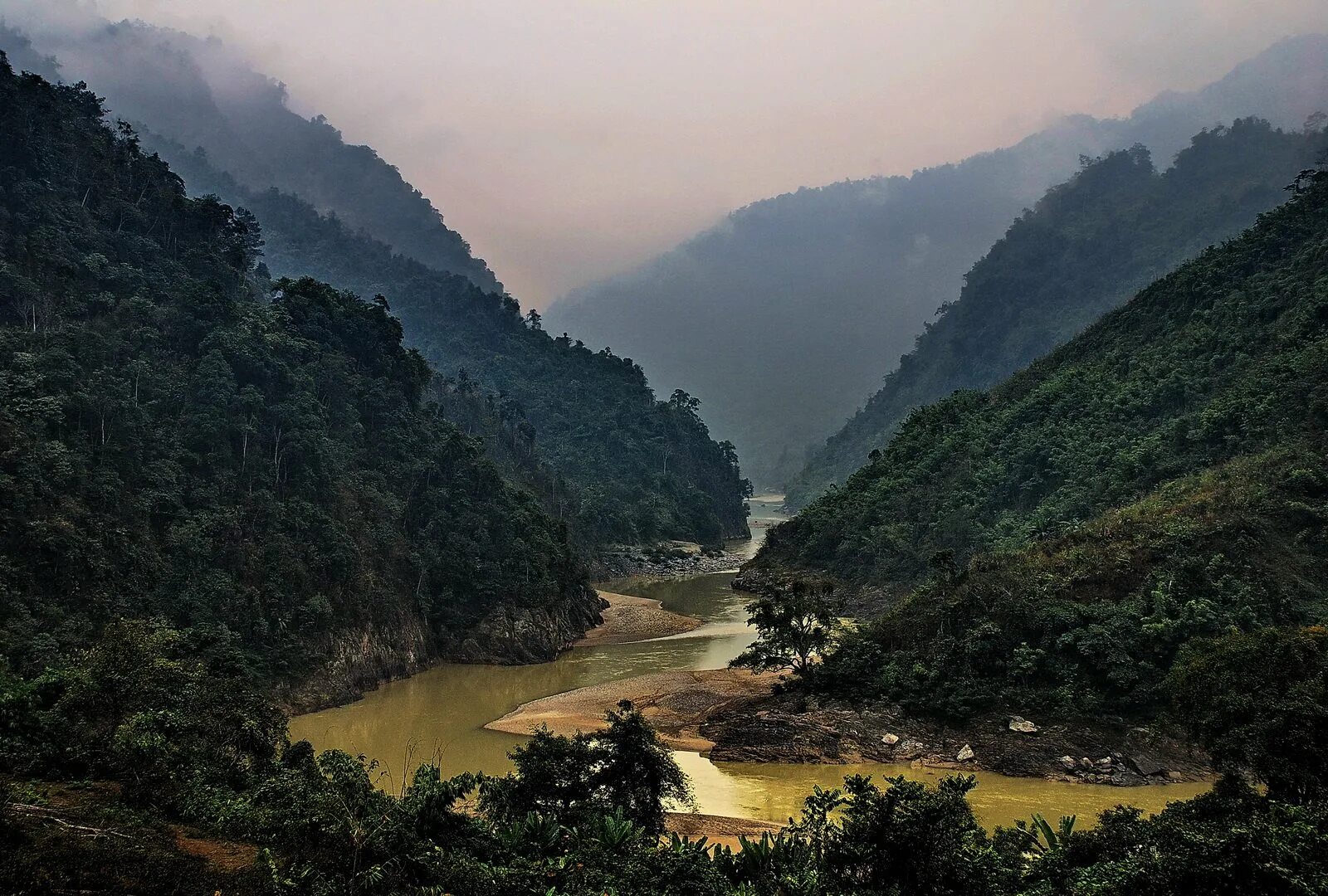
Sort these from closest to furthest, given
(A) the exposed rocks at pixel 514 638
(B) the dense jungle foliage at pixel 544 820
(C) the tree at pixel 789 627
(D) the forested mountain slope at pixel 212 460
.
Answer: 1. (B) the dense jungle foliage at pixel 544 820
2. (D) the forested mountain slope at pixel 212 460
3. (C) the tree at pixel 789 627
4. (A) the exposed rocks at pixel 514 638

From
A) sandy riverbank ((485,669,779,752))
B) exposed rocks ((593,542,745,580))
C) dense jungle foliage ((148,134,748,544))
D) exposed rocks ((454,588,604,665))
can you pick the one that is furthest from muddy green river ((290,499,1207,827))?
dense jungle foliage ((148,134,748,544))

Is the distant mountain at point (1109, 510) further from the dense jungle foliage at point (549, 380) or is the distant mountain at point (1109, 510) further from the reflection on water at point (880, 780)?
the dense jungle foliage at point (549, 380)

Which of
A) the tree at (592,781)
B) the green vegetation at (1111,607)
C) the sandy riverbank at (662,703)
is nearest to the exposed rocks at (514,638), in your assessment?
the sandy riverbank at (662,703)

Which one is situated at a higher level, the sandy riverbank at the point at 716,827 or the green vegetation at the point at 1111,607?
the green vegetation at the point at 1111,607

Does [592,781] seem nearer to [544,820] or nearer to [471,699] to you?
[544,820]

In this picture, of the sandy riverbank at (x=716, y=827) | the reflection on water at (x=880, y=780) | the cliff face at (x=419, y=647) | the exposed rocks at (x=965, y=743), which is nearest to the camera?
the sandy riverbank at (x=716, y=827)

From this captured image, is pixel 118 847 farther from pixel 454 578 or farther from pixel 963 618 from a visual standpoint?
pixel 454 578

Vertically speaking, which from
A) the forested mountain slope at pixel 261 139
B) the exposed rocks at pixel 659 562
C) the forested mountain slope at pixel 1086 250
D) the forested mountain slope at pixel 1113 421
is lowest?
the exposed rocks at pixel 659 562

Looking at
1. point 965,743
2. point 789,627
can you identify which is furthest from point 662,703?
point 965,743
